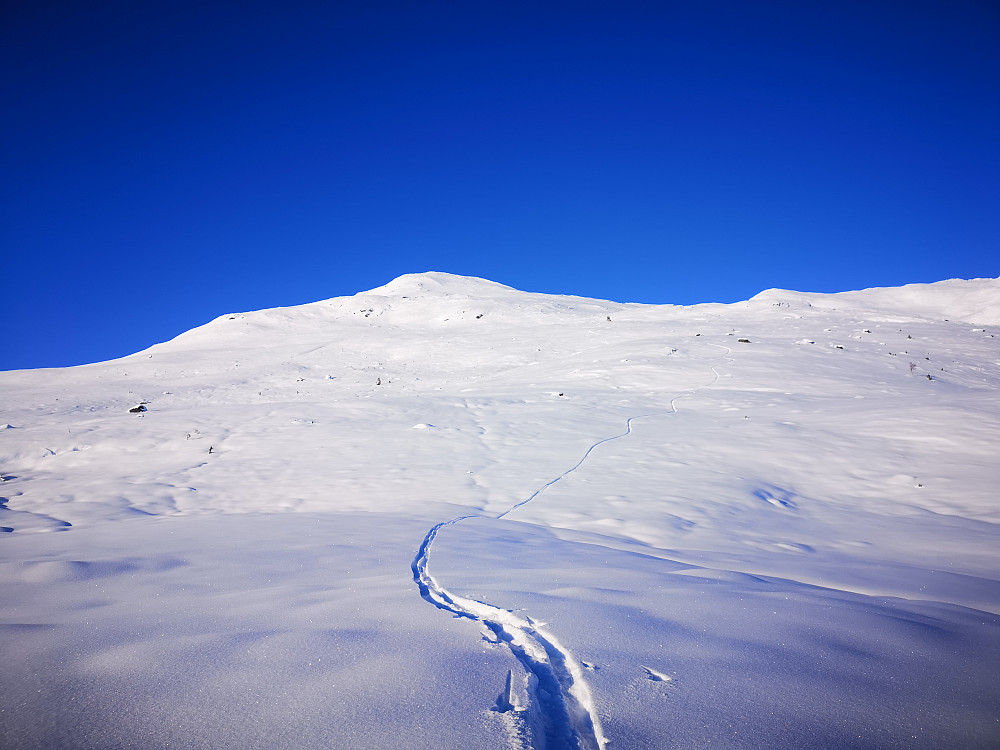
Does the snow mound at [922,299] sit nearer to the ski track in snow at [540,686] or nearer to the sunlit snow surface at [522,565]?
the sunlit snow surface at [522,565]

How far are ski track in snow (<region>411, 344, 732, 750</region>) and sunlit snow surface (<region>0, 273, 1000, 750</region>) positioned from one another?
0.02m

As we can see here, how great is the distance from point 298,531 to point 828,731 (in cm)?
564

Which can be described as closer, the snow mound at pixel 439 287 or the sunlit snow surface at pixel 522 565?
the sunlit snow surface at pixel 522 565

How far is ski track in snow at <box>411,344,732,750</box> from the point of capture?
76.4 inches

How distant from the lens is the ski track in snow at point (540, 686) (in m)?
1.94

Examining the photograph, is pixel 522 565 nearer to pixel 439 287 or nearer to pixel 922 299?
pixel 439 287

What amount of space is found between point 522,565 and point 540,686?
223 cm

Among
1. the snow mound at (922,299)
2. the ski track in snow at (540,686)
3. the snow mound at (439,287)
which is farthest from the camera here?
the snow mound at (439,287)

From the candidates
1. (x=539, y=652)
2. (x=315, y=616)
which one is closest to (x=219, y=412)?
(x=315, y=616)

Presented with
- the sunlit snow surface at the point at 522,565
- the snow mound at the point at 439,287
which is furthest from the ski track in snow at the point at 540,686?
the snow mound at the point at 439,287

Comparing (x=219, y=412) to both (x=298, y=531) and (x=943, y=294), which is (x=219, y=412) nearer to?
(x=298, y=531)

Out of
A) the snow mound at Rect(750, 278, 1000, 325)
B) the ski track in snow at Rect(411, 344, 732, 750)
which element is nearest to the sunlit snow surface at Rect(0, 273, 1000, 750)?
the ski track in snow at Rect(411, 344, 732, 750)

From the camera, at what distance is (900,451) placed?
367 inches

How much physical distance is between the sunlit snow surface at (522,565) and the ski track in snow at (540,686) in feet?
0.05
